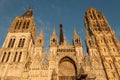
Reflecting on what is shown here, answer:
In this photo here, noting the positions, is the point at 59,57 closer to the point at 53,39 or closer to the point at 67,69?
the point at 67,69

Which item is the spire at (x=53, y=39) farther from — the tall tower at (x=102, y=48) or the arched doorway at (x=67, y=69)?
the tall tower at (x=102, y=48)

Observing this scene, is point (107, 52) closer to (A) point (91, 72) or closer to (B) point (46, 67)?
(A) point (91, 72)

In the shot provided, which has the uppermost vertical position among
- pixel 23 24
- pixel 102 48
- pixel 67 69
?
pixel 23 24

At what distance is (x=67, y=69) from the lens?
2778 cm

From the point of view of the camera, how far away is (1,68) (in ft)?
89.0

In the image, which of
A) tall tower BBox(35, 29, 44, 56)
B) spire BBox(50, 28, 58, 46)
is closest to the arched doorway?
spire BBox(50, 28, 58, 46)

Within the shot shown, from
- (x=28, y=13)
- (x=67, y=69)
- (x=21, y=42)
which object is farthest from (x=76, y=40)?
(x=28, y=13)

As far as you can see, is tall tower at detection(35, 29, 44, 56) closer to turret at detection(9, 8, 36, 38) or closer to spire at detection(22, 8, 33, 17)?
turret at detection(9, 8, 36, 38)

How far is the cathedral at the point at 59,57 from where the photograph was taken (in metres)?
25.9

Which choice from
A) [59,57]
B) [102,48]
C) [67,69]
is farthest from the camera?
[102,48]

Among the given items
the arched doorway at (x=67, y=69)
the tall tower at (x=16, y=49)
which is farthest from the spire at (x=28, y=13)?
the arched doorway at (x=67, y=69)

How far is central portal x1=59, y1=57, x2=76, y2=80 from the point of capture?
86.6 ft

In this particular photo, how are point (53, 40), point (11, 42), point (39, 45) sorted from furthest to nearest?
1. point (11, 42)
2. point (53, 40)
3. point (39, 45)

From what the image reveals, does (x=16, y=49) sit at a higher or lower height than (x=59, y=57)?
higher
